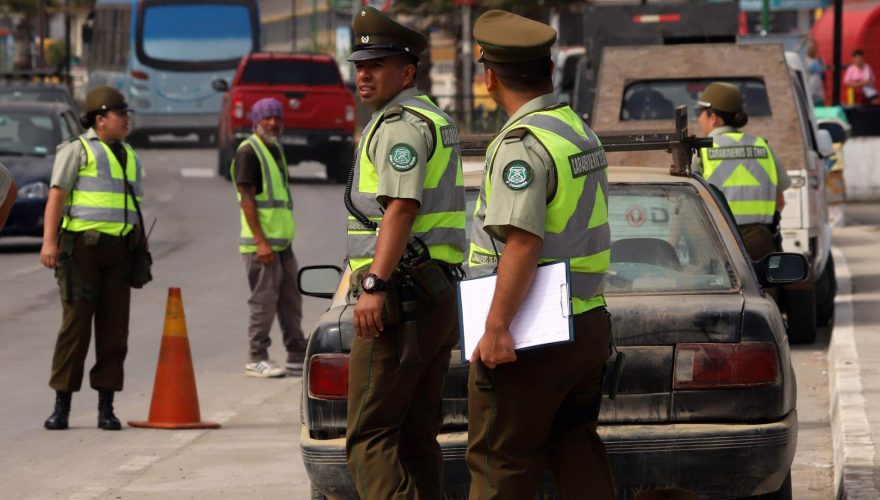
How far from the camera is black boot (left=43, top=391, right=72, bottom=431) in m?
9.46

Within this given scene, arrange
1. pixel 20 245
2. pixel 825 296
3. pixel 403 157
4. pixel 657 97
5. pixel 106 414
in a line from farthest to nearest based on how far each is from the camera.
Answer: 1. pixel 20 245
2. pixel 657 97
3. pixel 825 296
4. pixel 106 414
5. pixel 403 157

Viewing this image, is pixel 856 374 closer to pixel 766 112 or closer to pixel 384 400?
pixel 766 112

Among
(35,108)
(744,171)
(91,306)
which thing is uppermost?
(744,171)

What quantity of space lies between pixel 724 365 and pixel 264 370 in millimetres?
5926

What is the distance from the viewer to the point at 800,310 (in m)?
12.3

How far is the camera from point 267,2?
104 meters

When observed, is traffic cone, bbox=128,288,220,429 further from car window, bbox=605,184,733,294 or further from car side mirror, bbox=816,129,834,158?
Result: car side mirror, bbox=816,129,834,158

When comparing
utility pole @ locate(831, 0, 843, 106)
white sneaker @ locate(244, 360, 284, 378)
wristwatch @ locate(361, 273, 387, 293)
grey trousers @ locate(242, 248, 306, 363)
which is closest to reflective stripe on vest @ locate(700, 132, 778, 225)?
grey trousers @ locate(242, 248, 306, 363)

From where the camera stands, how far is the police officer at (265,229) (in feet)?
37.6

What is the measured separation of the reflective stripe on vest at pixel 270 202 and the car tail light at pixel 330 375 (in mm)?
5440

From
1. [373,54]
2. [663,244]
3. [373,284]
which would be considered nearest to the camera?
[373,284]

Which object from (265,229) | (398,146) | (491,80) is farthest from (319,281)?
(265,229)

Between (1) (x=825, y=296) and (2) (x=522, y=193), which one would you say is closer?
(2) (x=522, y=193)

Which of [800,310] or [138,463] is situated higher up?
[138,463]
